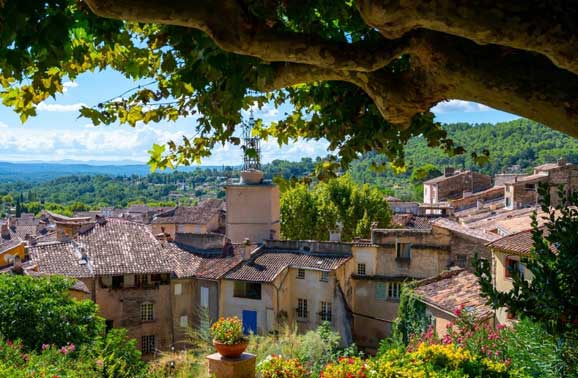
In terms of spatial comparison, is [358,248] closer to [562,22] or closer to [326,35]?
[326,35]

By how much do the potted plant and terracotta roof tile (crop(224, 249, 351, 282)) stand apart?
16858 millimetres

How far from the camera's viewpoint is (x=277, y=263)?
28.8 m

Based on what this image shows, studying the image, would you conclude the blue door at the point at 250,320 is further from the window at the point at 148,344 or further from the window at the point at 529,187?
the window at the point at 529,187

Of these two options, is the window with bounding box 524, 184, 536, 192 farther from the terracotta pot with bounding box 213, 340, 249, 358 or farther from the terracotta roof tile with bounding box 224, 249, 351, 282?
the terracotta pot with bounding box 213, 340, 249, 358

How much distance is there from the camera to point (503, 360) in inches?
356

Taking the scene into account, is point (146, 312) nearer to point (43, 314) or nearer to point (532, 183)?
point (43, 314)

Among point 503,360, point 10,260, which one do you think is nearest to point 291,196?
point 10,260

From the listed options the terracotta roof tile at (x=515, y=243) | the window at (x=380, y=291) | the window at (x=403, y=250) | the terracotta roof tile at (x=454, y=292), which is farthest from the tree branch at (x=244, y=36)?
the window at (x=380, y=291)

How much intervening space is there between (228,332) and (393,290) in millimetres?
19938

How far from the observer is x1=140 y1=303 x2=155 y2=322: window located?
27734 mm

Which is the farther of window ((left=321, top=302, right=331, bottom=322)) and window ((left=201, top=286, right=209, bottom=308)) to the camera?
Answer: window ((left=201, top=286, right=209, bottom=308))

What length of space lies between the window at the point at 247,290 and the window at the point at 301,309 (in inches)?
90.2

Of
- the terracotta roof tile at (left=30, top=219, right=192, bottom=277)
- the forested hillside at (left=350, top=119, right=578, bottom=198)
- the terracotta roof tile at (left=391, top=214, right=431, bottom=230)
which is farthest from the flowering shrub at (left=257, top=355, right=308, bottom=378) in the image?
the forested hillside at (left=350, top=119, right=578, bottom=198)

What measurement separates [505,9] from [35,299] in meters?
13.6
